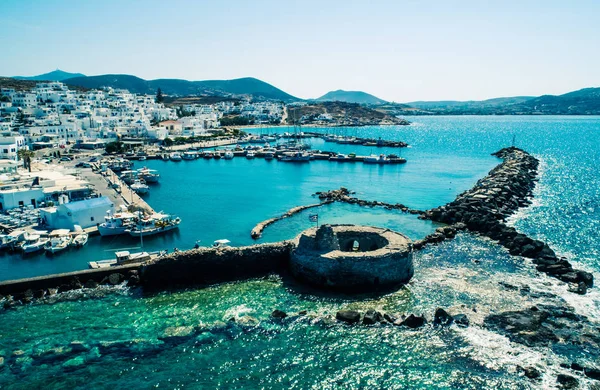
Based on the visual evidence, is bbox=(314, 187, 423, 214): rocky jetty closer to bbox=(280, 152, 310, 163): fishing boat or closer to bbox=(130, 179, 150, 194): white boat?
bbox=(130, 179, 150, 194): white boat

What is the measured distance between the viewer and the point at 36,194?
141 ft

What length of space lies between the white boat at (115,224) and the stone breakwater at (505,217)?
26094 millimetres

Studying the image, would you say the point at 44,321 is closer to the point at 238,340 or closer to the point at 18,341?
the point at 18,341

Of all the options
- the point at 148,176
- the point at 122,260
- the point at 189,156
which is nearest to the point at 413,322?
the point at 122,260

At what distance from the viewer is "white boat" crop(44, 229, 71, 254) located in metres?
32.8

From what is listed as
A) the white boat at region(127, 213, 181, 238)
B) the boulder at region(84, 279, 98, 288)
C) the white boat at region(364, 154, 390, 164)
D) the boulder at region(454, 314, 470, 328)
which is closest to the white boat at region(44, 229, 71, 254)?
the white boat at region(127, 213, 181, 238)

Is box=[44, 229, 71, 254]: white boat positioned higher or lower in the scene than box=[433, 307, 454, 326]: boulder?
higher

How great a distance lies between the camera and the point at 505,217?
141ft

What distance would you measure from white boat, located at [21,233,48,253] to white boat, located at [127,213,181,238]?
652cm

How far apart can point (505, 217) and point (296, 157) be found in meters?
53.5

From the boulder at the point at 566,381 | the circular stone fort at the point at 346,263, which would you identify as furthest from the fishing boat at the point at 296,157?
the boulder at the point at 566,381

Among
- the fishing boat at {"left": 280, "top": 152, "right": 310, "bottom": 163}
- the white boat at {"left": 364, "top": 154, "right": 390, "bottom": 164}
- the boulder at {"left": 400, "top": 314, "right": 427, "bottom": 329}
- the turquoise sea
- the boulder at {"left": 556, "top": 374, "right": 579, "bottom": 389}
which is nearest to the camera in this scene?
the boulder at {"left": 556, "top": 374, "right": 579, "bottom": 389}

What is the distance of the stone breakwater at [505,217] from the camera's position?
28.2 m

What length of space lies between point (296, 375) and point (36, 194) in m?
36.7
